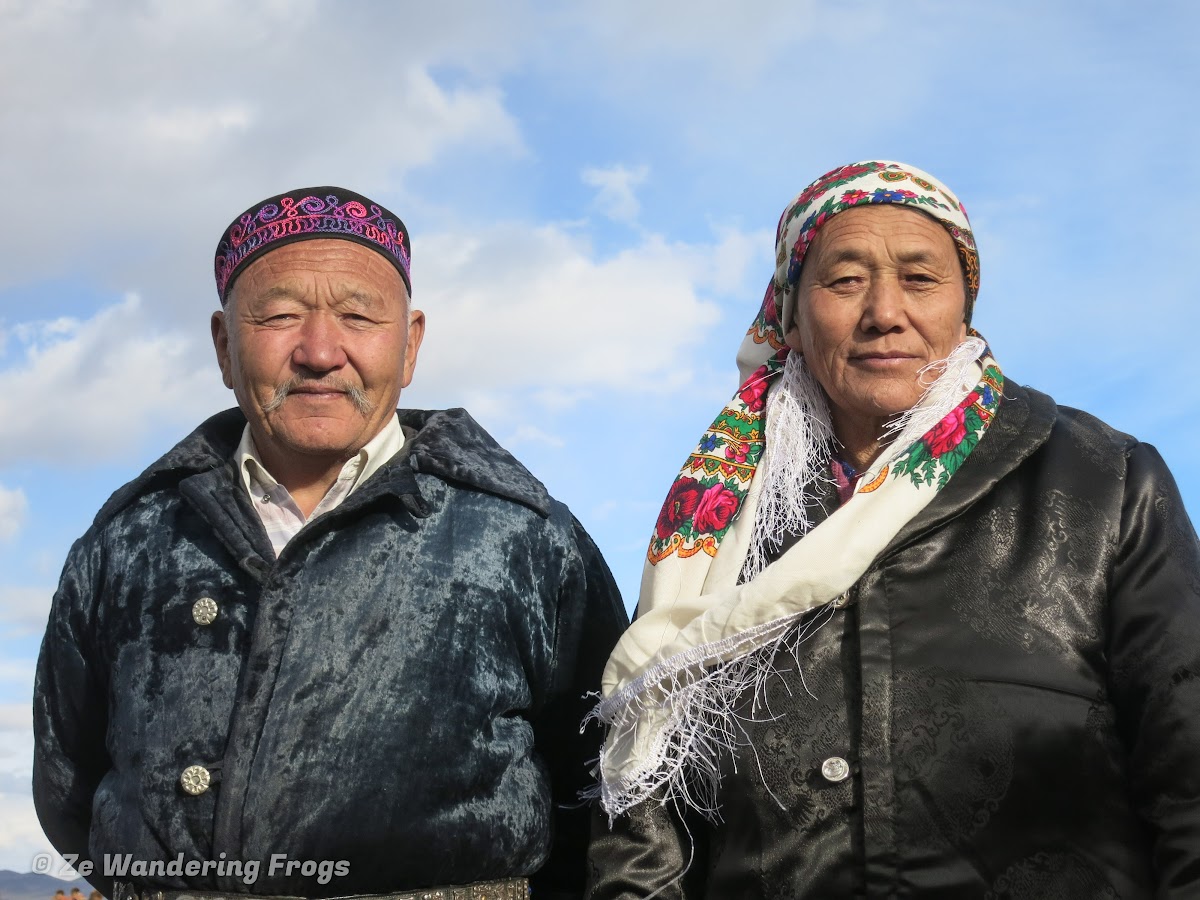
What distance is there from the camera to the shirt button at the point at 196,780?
3.18 meters

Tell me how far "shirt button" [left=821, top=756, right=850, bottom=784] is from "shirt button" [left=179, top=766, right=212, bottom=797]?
61.7 inches

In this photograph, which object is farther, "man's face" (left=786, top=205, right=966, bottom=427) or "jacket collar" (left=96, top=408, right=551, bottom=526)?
"jacket collar" (left=96, top=408, right=551, bottom=526)

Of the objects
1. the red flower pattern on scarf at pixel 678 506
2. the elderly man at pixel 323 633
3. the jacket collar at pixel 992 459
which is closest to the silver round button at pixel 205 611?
the elderly man at pixel 323 633

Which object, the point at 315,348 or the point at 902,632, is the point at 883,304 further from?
the point at 315,348

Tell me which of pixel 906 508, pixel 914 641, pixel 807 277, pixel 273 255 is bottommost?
pixel 914 641

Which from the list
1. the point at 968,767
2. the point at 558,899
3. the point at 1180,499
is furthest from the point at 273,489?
the point at 1180,499

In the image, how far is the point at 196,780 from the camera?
318 cm

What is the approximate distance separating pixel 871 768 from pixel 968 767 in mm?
210

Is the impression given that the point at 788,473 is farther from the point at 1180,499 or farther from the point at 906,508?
the point at 1180,499

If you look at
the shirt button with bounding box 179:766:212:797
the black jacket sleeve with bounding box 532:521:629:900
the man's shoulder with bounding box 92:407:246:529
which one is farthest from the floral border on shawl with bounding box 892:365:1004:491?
the man's shoulder with bounding box 92:407:246:529

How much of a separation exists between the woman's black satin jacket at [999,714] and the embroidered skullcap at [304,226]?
183 cm

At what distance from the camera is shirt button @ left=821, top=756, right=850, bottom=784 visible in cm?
280

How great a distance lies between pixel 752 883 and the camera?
2879 millimetres

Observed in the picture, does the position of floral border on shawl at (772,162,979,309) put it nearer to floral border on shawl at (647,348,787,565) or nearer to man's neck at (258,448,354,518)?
floral border on shawl at (647,348,787,565)
